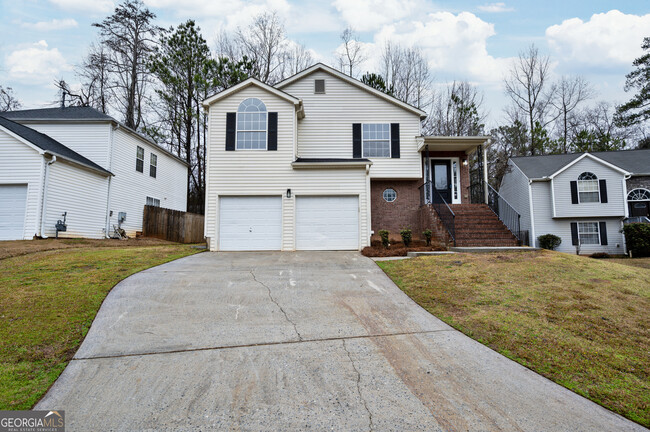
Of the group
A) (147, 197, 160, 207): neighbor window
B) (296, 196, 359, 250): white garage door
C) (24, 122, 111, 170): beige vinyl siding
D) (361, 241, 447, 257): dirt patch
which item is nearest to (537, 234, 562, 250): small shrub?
(361, 241, 447, 257): dirt patch

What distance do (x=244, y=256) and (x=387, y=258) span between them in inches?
175

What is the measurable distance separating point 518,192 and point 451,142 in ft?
25.0

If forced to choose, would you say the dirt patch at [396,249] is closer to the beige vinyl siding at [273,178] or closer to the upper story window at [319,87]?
the beige vinyl siding at [273,178]

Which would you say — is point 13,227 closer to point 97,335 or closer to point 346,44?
point 97,335

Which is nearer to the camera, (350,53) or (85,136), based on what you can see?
(85,136)

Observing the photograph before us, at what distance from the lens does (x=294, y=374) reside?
3201 mm

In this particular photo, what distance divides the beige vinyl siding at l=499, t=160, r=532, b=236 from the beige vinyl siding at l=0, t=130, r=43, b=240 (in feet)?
71.4

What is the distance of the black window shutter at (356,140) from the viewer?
13508 mm

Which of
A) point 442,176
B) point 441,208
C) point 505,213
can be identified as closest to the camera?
point 441,208

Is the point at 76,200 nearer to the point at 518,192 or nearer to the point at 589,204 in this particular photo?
the point at 518,192

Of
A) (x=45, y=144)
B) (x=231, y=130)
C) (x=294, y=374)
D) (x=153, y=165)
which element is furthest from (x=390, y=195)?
(x=45, y=144)

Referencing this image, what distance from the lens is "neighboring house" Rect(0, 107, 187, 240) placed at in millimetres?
12172

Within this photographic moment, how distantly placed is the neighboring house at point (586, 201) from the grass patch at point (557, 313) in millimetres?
9781

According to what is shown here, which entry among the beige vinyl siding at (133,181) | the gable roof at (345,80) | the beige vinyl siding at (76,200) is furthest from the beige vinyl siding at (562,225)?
the beige vinyl siding at (76,200)
